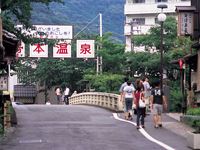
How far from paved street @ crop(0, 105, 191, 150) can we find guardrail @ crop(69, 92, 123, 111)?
22.0ft

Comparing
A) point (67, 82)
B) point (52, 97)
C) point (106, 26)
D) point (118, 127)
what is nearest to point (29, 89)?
point (52, 97)

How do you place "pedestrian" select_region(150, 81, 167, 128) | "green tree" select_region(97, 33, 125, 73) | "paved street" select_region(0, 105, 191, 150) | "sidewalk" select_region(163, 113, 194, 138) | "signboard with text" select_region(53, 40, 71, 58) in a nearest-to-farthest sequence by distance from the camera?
"paved street" select_region(0, 105, 191, 150), "sidewalk" select_region(163, 113, 194, 138), "pedestrian" select_region(150, 81, 167, 128), "signboard with text" select_region(53, 40, 71, 58), "green tree" select_region(97, 33, 125, 73)

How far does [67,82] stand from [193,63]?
3287cm

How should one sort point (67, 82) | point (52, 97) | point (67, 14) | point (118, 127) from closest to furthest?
point (118, 127) < point (67, 82) < point (52, 97) < point (67, 14)

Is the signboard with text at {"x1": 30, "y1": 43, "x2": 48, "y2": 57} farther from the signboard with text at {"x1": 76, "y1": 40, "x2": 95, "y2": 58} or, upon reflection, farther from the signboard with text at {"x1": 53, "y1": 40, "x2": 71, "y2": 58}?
the signboard with text at {"x1": 76, "y1": 40, "x2": 95, "y2": 58}

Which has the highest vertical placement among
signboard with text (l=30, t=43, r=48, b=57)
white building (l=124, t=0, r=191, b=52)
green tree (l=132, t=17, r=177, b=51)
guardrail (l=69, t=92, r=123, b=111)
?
white building (l=124, t=0, r=191, b=52)

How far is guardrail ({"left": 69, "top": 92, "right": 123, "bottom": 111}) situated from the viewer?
3049 centimetres

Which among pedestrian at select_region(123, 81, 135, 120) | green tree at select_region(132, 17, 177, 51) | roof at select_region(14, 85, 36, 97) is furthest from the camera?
roof at select_region(14, 85, 36, 97)

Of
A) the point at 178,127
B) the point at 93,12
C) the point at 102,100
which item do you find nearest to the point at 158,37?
the point at 102,100

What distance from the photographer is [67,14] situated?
104m

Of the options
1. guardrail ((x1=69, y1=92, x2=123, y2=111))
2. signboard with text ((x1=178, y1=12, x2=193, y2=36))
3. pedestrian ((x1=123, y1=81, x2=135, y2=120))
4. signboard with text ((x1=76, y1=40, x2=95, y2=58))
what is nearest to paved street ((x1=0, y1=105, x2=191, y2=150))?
pedestrian ((x1=123, y1=81, x2=135, y2=120))

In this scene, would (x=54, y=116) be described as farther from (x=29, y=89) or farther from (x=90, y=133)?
(x=29, y=89)

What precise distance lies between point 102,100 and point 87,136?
1720 cm

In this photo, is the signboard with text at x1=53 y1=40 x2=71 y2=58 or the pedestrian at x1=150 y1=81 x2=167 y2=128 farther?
the signboard with text at x1=53 y1=40 x2=71 y2=58
